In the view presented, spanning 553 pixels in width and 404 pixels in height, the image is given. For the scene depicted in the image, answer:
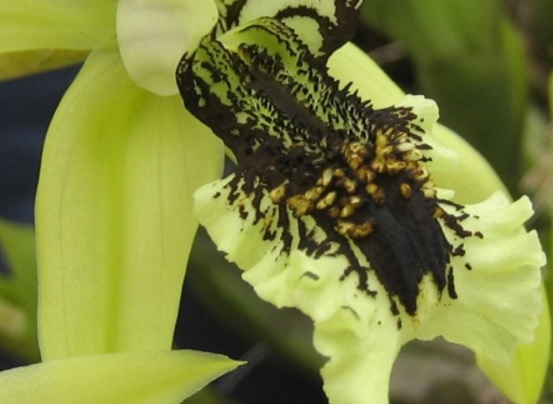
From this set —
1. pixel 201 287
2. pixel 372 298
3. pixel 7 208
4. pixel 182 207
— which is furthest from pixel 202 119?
pixel 7 208

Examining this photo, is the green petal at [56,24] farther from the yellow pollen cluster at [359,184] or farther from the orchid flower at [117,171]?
the yellow pollen cluster at [359,184]

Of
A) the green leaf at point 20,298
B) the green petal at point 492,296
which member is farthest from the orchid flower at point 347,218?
the green leaf at point 20,298

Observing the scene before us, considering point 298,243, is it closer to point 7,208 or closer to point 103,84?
point 103,84

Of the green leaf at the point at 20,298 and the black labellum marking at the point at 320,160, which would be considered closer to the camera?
the black labellum marking at the point at 320,160

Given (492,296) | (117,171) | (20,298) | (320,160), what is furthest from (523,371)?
(20,298)

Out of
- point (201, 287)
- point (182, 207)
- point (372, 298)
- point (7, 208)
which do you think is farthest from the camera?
point (7, 208)
